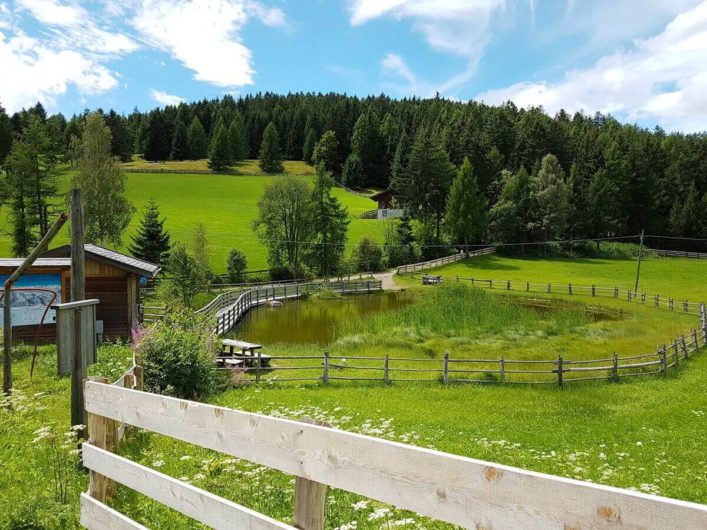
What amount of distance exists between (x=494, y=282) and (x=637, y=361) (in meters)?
28.4

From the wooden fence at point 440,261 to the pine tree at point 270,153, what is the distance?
5712cm

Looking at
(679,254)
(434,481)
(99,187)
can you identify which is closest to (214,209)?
(99,187)

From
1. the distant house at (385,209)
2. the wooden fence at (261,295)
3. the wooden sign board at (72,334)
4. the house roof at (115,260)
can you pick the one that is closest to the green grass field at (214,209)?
the distant house at (385,209)

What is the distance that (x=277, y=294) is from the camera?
40.8 m

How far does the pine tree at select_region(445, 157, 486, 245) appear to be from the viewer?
6150cm

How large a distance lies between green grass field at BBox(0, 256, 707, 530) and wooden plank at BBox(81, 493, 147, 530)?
30.9 inches

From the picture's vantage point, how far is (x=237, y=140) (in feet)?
363

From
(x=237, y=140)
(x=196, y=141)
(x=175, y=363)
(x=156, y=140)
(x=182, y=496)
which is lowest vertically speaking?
(x=175, y=363)

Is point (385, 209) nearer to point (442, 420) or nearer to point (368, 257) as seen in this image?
point (368, 257)

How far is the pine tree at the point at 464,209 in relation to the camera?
61500mm

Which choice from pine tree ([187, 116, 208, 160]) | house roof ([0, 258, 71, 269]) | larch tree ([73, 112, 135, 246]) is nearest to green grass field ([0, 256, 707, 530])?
house roof ([0, 258, 71, 269])

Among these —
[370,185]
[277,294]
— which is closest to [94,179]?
[277,294]

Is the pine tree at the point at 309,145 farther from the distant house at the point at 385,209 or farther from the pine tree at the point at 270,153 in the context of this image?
the distant house at the point at 385,209

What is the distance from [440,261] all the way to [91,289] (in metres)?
43.6
